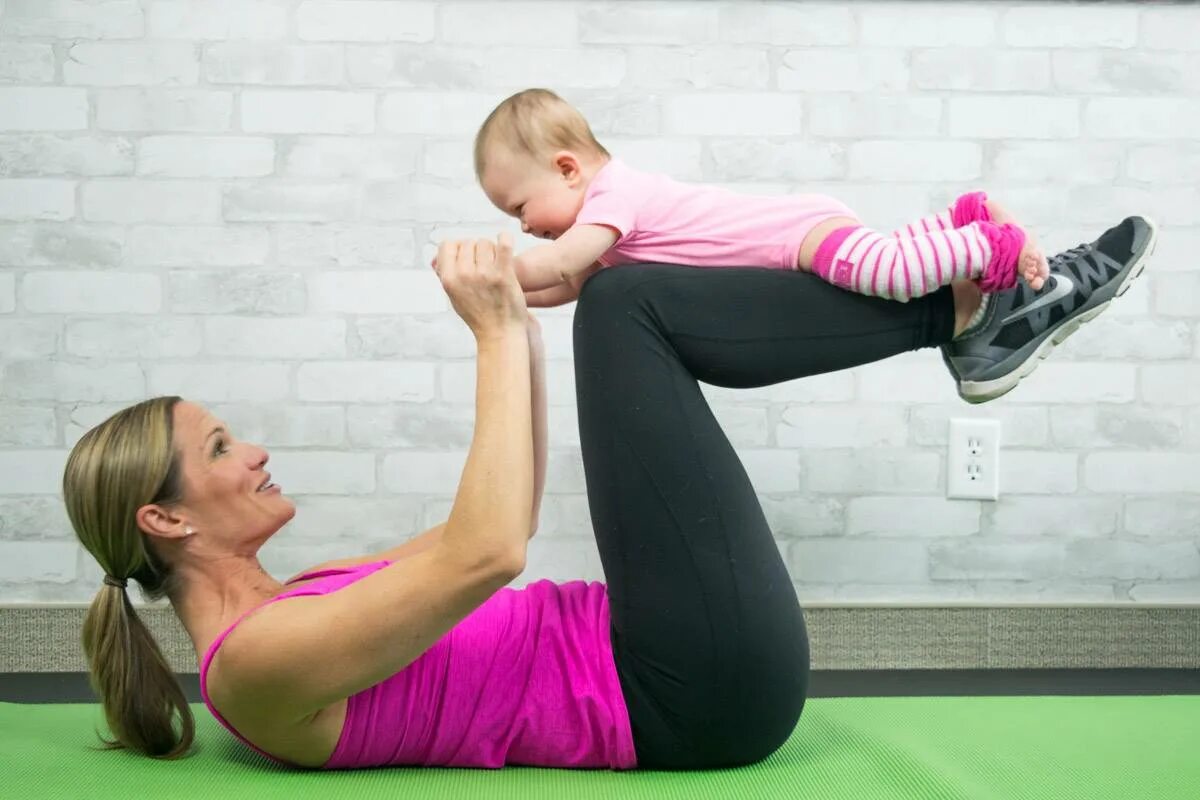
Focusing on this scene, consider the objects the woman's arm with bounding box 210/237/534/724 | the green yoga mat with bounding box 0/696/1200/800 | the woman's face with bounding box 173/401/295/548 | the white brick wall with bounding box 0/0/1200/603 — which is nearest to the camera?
the woman's arm with bounding box 210/237/534/724

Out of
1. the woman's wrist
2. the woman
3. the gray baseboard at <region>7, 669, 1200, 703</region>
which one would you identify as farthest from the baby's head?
the gray baseboard at <region>7, 669, 1200, 703</region>

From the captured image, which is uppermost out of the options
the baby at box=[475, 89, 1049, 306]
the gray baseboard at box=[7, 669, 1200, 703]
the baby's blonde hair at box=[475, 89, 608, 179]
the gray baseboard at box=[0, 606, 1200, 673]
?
the baby's blonde hair at box=[475, 89, 608, 179]

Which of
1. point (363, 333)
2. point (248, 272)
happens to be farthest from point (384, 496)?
point (248, 272)

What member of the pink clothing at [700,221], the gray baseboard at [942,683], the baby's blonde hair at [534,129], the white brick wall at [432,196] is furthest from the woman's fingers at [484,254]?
the gray baseboard at [942,683]

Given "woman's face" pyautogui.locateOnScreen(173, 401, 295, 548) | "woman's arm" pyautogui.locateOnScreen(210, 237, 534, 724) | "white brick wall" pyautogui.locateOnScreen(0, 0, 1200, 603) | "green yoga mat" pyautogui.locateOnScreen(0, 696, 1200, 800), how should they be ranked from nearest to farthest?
"woman's arm" pyautogui.locateOnScreen(210, 237, 534, 724) → "green yoga mat" pyautogui.locateOnScreen(0, 696, 1200, 800) → "woman's face" pyautogui.locateOnScreen(173, 401, 295, 548) → "white brick wall" pyautogui.locateOnScreen(0, 0, 1200, 603)

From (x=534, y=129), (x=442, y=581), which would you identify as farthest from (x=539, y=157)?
(x=442, y=581)

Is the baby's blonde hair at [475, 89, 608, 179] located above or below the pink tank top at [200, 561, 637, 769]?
above

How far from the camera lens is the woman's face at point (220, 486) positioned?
1.48 metres

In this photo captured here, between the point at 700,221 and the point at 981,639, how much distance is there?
1.26 m

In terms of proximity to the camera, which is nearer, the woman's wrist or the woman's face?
the woman's wrist

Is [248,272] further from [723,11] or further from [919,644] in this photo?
[919,644]

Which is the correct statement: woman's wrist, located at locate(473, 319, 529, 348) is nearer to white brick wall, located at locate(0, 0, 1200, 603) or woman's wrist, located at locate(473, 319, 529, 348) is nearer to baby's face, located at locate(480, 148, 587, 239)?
baby's face, located at locate(480, 148, 587, 239)

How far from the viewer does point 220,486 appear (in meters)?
1.49

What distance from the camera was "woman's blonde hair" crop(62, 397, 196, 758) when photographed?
145 centimetres
